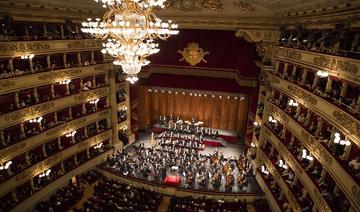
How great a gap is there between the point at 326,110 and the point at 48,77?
14.2 metres

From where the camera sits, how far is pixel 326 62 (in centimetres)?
1078

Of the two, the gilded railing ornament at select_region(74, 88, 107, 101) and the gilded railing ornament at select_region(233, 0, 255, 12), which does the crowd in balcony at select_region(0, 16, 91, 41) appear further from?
the gilded railing ornament at select_region(233, 0, 255, 12)

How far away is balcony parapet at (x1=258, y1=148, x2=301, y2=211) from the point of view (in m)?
12.6

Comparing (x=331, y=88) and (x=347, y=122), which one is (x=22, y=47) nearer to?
(x=331, y=88)

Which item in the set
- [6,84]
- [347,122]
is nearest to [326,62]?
[347,122]

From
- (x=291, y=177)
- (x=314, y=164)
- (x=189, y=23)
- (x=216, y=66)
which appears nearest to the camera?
(x=314, y=164)

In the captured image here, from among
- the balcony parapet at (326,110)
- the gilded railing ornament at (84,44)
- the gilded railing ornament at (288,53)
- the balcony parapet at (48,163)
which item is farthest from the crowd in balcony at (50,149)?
the gilded railing ornament at (288,53)

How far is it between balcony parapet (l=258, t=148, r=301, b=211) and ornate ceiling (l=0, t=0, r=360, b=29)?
752 centimetres

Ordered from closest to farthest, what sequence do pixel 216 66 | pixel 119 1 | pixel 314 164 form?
1. pixel 119 1
2. pixel 314 164
3. pixel 216 66

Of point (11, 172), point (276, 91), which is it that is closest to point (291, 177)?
point (276, 91)

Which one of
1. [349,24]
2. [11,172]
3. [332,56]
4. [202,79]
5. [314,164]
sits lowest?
[11,172]

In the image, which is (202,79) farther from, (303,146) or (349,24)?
(349,24)

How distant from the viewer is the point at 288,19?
50.3 ft

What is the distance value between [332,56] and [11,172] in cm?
1580
